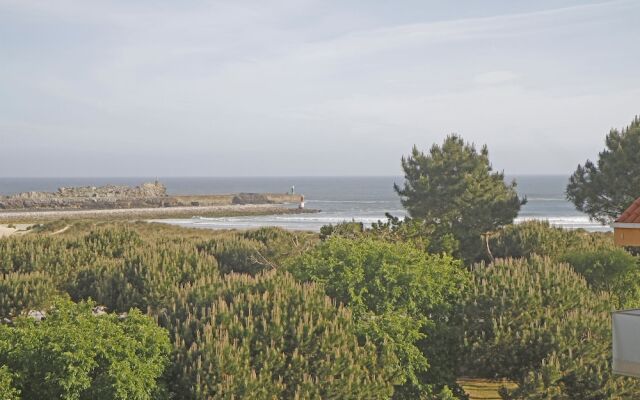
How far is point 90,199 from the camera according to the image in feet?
528

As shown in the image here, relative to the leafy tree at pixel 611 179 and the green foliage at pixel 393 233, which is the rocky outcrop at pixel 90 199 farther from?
the green foliage at pixel 393 233

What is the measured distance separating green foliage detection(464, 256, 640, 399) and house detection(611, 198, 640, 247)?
8.45m

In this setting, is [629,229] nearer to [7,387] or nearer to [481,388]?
[7,387]

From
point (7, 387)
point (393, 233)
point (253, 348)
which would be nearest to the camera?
point (7, 387)

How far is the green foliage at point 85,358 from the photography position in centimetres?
1523

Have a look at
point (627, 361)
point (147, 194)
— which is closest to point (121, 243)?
point (627, 361)

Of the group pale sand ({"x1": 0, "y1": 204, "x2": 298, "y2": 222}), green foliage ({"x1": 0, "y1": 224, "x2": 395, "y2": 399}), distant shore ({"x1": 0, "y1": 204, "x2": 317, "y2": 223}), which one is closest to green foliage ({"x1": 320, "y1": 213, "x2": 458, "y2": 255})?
green foliage ({"x1": 0, "y1": 224, "x2": 395, "y2": 399})

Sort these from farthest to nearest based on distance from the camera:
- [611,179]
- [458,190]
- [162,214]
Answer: [162,214], [458,190], [611,179]

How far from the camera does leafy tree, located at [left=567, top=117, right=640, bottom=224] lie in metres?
45.6

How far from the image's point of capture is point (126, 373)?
15.3m

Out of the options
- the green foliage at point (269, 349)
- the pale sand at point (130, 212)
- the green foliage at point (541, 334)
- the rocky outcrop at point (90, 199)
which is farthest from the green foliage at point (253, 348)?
the rocky outcrop at point (90, 199)

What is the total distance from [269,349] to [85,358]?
369 centimetres

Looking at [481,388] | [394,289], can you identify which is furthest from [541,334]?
[481,388]

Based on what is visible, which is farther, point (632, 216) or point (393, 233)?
point (393, 233)
